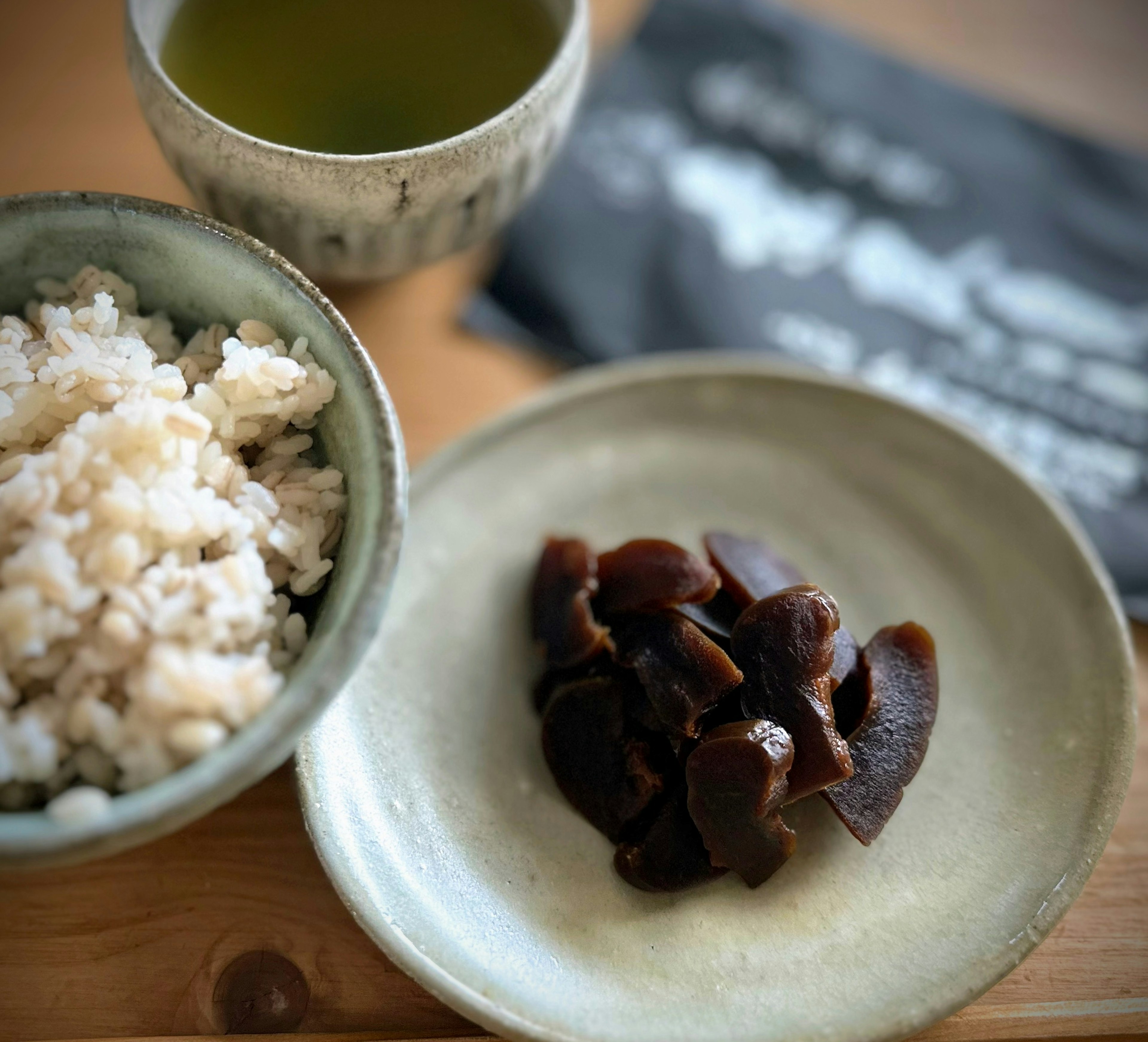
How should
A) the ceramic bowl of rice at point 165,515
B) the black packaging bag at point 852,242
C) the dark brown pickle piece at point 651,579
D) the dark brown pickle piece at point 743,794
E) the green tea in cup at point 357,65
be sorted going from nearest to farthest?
the ceramic bowl of rice at point 165,515 → the dark brown pickle piece at point 743,794 → the dark brown pickle piece at point 651,579 → the green tea in cup at point 357,65 → the black packaging bag at point 852,242

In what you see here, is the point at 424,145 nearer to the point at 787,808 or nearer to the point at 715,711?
the point at 715,711

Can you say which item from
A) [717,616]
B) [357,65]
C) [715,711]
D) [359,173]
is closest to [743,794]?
[715,711]

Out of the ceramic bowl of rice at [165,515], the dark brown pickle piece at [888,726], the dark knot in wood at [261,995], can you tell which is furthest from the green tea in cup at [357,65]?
the dark knot in wood at [261,995]

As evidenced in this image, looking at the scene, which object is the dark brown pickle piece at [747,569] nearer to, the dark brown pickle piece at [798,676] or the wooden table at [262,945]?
the dark brown pickle piece at [798,676]

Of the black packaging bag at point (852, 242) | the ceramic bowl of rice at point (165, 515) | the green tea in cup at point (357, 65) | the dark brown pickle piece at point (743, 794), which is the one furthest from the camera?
the black packaging bag at point (852, 242)

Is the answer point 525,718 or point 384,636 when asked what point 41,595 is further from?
point 525,718

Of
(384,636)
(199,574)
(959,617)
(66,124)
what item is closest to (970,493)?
(959,617)
